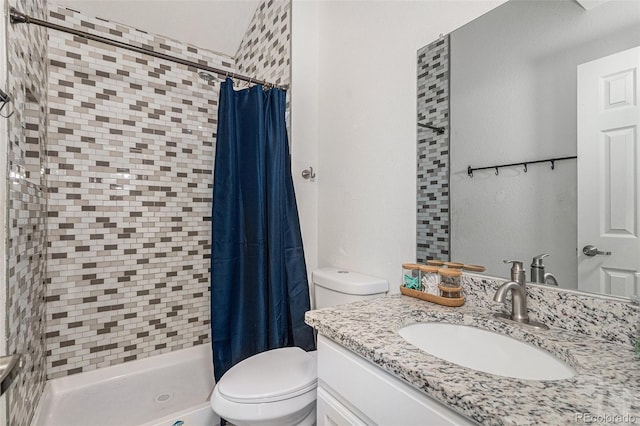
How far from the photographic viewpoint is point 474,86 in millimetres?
1063

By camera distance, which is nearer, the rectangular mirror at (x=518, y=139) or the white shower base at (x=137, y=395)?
the rectangular mirror at (x=518, y=139)

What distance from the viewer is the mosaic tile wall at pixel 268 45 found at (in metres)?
1.79

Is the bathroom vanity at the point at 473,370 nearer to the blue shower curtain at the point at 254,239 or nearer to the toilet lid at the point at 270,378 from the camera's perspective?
the toilet lid at the point at 270,378

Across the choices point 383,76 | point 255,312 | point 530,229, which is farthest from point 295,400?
point 383,76

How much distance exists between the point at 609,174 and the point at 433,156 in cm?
52

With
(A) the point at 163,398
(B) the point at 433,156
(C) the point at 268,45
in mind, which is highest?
(C) the point at 268,45

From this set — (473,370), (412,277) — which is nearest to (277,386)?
(412,277)

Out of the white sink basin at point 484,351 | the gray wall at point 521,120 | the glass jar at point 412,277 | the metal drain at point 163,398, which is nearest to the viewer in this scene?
the white sink basin at point 484,351

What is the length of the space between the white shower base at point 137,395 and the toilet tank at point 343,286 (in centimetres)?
A: 74

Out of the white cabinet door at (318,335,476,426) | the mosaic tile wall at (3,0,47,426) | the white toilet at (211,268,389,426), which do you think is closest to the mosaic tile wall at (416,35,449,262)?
the white toilet at (211,268,389,426)

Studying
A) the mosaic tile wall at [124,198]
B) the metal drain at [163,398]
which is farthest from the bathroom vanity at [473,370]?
the mosaic tile wall at [124,198]

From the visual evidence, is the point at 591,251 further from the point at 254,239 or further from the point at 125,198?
the point at 125,198

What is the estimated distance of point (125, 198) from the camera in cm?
178

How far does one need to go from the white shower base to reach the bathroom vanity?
0.95 metres
